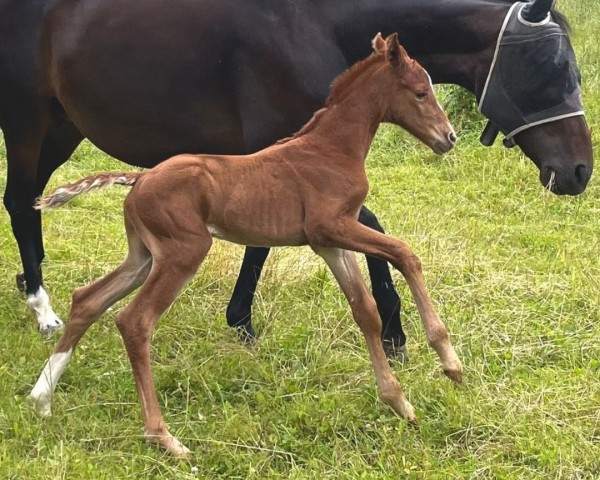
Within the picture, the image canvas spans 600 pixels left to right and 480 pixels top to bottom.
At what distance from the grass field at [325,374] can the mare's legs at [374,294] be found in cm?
10

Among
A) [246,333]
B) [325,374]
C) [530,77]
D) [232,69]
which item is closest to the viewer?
[530,77]

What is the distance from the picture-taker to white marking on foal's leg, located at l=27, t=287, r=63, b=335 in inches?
178

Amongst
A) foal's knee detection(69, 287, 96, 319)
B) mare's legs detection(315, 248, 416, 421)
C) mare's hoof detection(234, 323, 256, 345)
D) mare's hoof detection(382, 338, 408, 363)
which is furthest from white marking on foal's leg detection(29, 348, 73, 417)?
mare's hoof detection(382, 338, 408, 363)

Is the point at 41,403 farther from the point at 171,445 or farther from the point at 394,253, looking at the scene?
the point at 394,253

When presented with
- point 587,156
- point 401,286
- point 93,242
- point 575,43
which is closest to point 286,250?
point 401,286

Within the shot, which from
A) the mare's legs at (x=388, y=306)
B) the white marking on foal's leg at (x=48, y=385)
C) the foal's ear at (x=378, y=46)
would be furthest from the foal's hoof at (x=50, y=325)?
the foal's ear at (x=378, y=46)

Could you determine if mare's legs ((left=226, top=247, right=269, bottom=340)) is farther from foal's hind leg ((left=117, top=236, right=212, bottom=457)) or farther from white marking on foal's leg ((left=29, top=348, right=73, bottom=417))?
foal's hind leg ((left=117, top=236, right=212, bottom=457))

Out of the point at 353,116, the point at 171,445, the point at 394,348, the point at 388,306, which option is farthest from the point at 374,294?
the point at 171,445

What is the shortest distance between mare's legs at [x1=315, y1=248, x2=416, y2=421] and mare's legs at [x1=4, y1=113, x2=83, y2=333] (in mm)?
1827

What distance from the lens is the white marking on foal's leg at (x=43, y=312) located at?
4531mm

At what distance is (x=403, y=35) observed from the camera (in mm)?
3863

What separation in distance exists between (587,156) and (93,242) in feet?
10.5

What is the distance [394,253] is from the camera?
314 cm

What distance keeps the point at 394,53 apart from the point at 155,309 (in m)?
1.24
